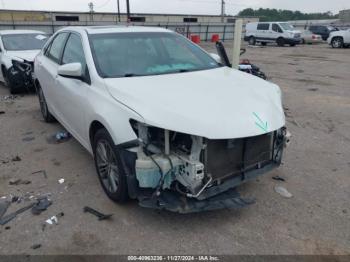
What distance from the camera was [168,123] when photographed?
2732 millimetres

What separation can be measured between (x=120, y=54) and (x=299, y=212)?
8.43ft

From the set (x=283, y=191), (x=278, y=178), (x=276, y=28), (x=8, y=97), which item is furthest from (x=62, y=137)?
(x=276, y=28)

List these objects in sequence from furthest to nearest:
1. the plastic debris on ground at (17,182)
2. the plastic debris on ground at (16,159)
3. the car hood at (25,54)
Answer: the car hood at (25,54), the plastic debris on ground at (16,159), the plastic debris on ground at (17,182)

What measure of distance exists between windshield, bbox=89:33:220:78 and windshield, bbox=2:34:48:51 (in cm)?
618

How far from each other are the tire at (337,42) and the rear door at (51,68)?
970 inches

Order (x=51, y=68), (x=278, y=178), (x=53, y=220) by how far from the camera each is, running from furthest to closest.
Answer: (x=51, y=68) < (x=278, y=178) < (x=53, y=220)

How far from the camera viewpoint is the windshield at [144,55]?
369 centimetres

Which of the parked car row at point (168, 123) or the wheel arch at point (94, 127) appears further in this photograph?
the wheel arch at point (94, 127)

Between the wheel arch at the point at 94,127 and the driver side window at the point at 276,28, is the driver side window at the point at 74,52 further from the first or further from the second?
the driver side window at the point at 276,28

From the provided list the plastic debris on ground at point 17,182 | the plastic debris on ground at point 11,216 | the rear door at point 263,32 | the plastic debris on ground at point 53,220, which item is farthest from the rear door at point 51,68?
the rear door at point 263,32

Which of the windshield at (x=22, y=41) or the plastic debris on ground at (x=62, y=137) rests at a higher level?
the windshield at (x=22, y=41)

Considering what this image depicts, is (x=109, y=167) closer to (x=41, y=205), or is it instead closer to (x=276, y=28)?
(x=41, y=205)

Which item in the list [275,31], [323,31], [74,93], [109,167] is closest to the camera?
[109,167]

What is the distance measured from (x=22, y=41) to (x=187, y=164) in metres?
8.41
